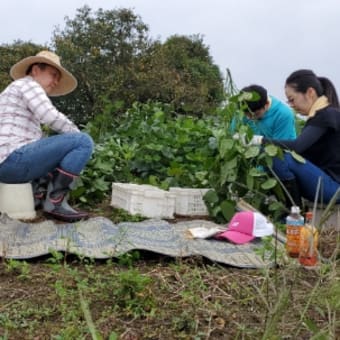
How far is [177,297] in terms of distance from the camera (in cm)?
208

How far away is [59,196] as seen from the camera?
11.7 feet

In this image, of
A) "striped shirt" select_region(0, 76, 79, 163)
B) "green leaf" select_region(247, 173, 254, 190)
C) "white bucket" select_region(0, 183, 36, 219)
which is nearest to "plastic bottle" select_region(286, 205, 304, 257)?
"green leaf" select_region(247, 173, 254, 190)

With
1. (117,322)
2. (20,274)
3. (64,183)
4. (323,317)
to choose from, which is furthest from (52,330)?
(64,183)

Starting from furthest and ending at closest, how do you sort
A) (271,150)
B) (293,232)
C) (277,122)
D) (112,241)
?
(277,122)
(271,150)
(112,241)
(293,232)

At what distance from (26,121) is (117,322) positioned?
191 centimetres

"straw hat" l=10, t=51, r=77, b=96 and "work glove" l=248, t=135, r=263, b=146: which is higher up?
"straw hat" l=10, t=51, r=77, b=96

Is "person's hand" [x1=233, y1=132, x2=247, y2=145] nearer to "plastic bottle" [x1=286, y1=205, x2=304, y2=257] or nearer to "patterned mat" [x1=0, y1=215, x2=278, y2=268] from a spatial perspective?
"patterned mat" [x1=0, y1=215, x2=278, y2=268]

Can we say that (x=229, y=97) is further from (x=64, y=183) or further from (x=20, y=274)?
(x=20, y=274)

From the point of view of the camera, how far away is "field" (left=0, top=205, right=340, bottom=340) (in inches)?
70.6

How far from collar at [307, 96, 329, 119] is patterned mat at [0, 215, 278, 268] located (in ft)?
2.74

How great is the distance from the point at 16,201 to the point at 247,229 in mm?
1380

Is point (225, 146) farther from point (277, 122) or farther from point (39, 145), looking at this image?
point (39, 145)

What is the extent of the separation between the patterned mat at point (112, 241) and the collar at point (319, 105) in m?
0.83

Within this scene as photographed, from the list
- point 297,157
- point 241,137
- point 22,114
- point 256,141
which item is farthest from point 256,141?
point 22,114
